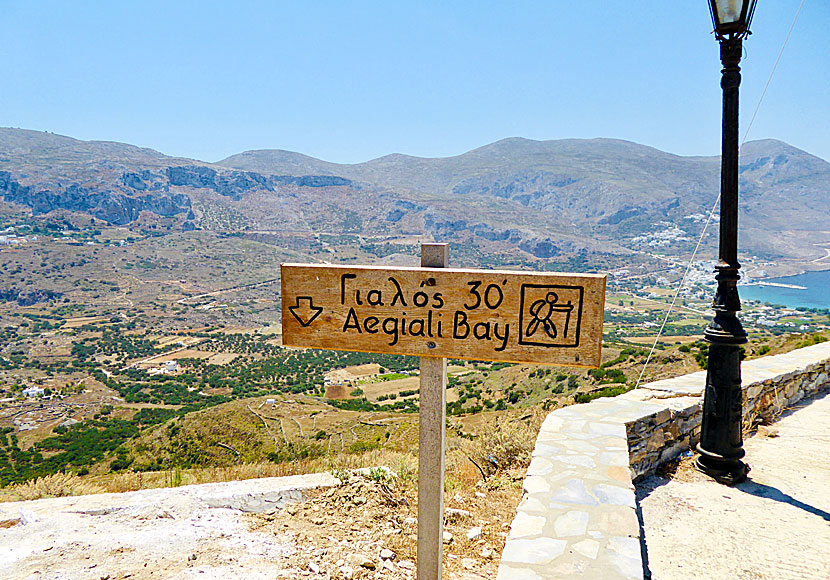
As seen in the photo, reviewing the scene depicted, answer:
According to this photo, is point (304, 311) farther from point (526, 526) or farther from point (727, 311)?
point (727, 311)

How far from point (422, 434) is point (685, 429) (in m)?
3.07

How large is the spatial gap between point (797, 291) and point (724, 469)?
180442mm

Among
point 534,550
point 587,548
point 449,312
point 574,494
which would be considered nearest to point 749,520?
point 574,494

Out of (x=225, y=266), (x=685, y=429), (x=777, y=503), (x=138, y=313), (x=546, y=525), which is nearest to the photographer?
(x=546, y=525)

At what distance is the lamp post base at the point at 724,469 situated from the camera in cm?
383

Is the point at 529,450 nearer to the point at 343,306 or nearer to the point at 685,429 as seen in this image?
the point at 685,429

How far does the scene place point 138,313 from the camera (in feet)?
327

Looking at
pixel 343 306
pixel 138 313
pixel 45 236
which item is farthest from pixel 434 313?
pixel 45 236

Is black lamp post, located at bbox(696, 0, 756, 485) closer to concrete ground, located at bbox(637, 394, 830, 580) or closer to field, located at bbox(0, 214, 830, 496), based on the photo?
concrete ground, located at bbox(637, 394, 830, 580)

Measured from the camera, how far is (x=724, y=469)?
3.86 m

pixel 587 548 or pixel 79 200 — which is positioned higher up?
pixel 79 200

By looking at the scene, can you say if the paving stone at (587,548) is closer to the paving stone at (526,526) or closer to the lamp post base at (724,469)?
the paving stone at (526,526)

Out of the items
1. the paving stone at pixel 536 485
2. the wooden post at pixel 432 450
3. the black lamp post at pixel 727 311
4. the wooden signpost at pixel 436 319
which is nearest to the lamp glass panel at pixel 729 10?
the black lamp post at pixel 727 311

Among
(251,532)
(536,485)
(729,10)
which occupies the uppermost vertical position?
(729,10)
